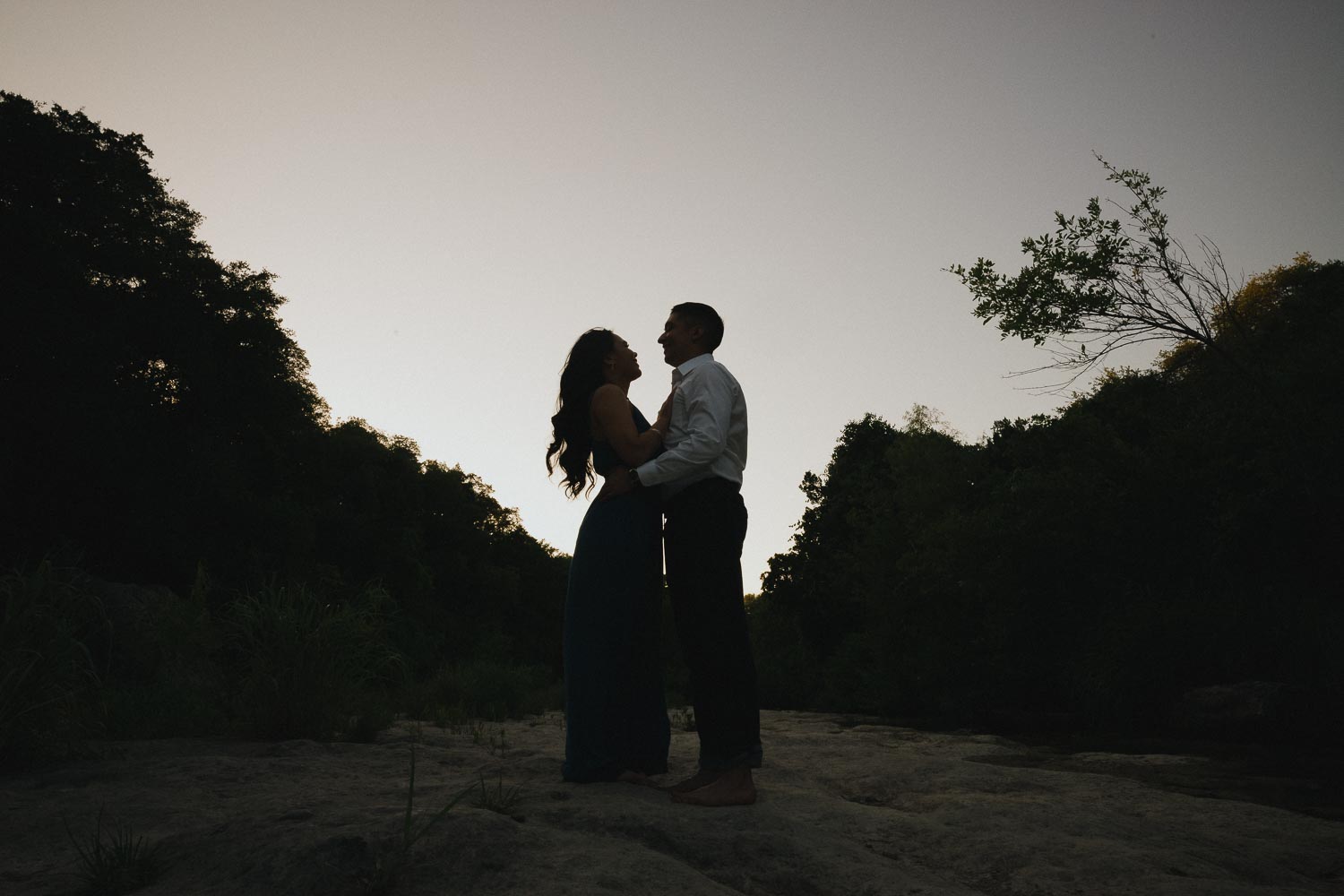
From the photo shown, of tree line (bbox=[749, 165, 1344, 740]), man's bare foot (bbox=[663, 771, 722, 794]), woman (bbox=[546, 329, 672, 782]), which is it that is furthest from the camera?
tree line (bbox=[749, 165, 1344, 740])

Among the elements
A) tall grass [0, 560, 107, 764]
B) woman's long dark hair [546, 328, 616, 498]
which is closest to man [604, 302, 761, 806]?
woman's long dark hair [546, 328, 616, 498]

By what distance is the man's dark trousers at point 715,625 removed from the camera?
356 centimetres

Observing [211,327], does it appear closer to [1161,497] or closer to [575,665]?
[575,665]

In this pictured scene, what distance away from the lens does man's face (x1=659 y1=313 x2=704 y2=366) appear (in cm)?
416

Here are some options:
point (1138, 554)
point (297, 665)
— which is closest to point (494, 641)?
point (1138, 554)

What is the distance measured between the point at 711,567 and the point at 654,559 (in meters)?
0.49

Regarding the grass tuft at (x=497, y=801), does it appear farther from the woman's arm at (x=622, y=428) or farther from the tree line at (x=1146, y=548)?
the tree line at (x=1146, y=548)

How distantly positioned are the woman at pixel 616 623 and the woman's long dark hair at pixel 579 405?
0.10 m

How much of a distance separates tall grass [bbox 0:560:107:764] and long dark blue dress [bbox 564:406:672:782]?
2.62 meters

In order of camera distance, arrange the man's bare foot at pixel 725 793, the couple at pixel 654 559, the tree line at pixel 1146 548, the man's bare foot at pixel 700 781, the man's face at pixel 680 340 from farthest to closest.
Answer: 1. the tree line at pixel 1146 548
2. the man's face at pixel 680 340
3. the couple at pixel 654 559
4. the man's bare foot at pixel 700 781
5. the man's bare foot at pixel 725 793

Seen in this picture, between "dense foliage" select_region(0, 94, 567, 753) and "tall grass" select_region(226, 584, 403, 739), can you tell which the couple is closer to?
"tall grass" select_region(226, 584, 403, 739)

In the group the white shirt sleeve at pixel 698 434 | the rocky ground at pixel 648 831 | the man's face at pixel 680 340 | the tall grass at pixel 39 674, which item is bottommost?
the rocky ground at pixel 648 831

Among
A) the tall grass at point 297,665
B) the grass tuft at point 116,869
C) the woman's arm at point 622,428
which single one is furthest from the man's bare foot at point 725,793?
the tall grass at point 297,665

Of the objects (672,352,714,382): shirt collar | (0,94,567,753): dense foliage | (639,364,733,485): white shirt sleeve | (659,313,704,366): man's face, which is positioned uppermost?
(0,94,567,753): dense foliage
